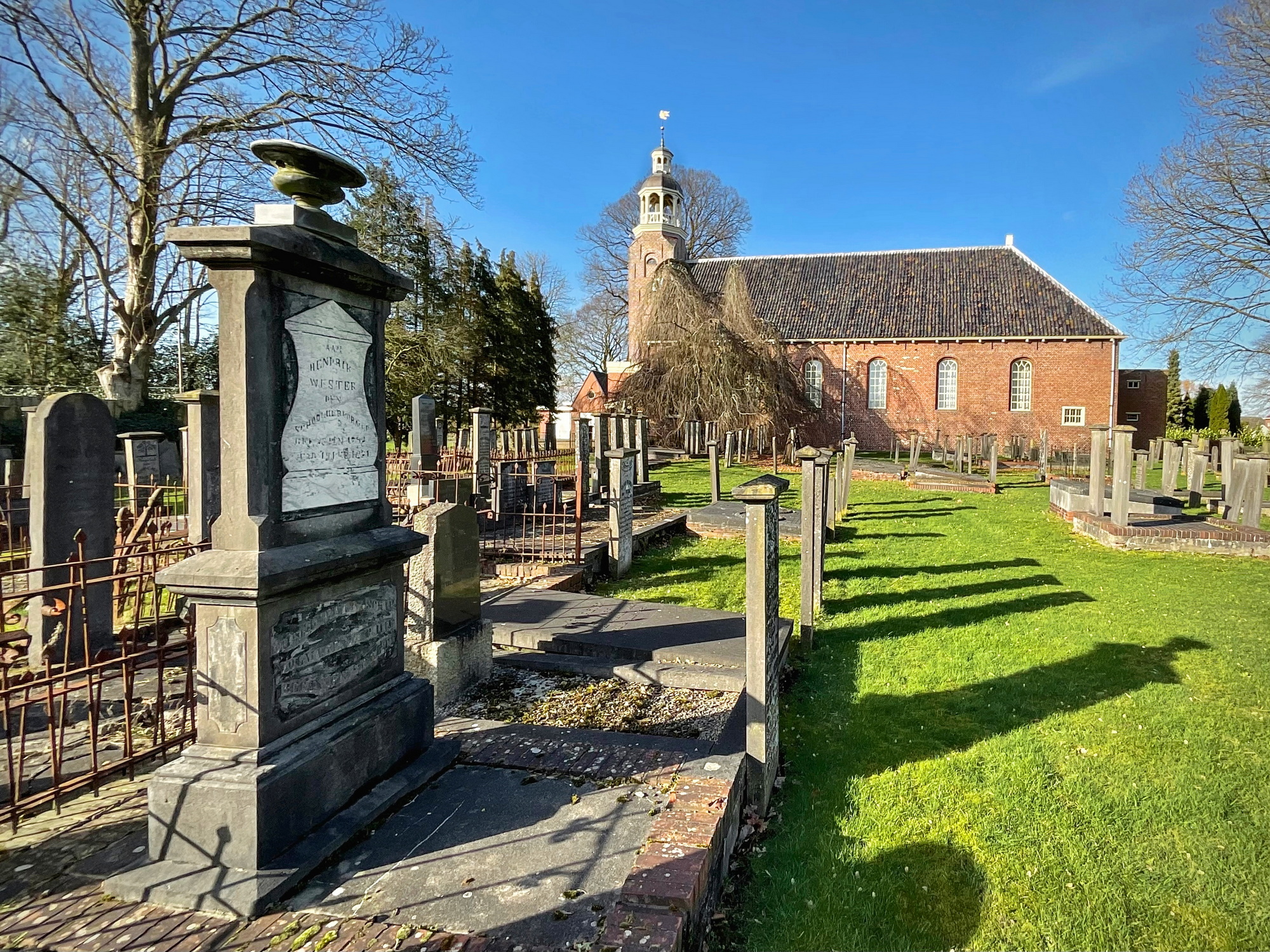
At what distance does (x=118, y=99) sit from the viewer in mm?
14875

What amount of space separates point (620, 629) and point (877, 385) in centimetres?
3016

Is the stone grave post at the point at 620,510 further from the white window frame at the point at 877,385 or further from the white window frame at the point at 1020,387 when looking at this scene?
the white window frame at the point at 1020,387

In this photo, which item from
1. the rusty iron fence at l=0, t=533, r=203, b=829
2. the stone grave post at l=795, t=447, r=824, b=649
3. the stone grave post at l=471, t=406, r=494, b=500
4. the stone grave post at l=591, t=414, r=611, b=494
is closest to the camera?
the rusty iron fence at l=0, t=533, r=203, b=829

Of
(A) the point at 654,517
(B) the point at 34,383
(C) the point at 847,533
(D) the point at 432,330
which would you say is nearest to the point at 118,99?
(B) the point at 34,383

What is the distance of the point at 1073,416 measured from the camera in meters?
31.0

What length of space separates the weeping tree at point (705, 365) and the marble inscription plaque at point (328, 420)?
24.2 metres

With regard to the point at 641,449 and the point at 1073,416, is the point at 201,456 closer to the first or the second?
the point at 641,449

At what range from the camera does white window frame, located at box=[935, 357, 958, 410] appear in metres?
32.2

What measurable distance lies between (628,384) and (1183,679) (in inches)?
961

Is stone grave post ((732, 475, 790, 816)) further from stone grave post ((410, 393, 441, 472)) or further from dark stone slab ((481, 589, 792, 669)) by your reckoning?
stone grave post ((410, 393, 441, 472))

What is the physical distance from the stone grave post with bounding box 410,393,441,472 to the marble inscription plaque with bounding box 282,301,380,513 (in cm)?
1013

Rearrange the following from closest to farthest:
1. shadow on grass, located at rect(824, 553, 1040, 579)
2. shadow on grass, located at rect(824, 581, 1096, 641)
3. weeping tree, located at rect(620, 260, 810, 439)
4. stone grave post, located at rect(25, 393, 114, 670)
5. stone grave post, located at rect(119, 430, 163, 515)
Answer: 1. stone grave post, located at rect(25, 393, 114, 670)
2. shadow on grass, located at rect(824, 581, 1096, 641)
3. shadow on grass, located at rect(824, 553, 1040, 579)
4. stone grave post, located at rect(119, 430, 163, 515)
5. weeping tree, located at rect(620, 260, 810, 439)

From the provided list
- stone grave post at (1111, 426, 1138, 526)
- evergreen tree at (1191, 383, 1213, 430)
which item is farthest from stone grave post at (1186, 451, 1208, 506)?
evergreen tree at (1191, 383, 1213, 430)

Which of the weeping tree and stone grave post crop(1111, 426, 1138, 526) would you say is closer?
stone grave post crop(1111, 426, 1138, 526)
